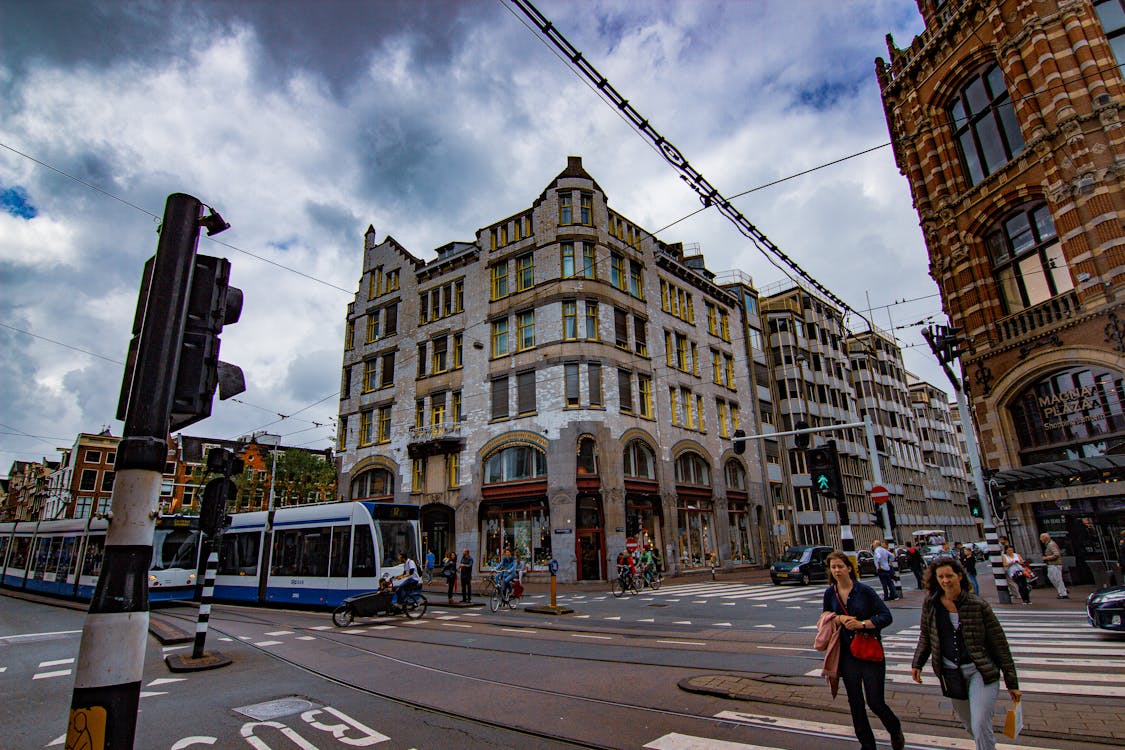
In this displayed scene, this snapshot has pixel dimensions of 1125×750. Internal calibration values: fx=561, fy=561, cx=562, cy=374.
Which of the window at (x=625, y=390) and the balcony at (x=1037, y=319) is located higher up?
the window at (x=625, y=390)

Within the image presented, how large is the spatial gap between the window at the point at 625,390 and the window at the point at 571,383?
2528 mm

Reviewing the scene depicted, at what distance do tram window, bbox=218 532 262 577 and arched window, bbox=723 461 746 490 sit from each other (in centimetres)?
2636

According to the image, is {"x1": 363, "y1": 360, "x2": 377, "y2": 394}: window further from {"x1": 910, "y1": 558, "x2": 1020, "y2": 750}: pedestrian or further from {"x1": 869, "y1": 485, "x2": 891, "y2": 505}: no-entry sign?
{"x1": 910, "y1": 558, "x2": 1020, "y2": 750}: pedestrian

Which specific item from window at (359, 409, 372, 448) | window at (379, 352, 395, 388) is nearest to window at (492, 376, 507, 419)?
window at (379, 352, 395, 388)

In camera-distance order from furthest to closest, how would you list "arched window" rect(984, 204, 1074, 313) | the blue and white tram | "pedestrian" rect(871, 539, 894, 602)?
"arched window" rect(984, 204, 1074, 313) → the blue and white tram → "pedestrian" rect(871, 539, 894, 602)

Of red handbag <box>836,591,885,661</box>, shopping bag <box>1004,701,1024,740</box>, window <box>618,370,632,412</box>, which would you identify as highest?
window <box>618,370,632,412</box>

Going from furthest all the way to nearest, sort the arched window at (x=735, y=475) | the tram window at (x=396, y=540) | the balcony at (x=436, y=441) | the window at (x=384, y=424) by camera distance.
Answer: the window at (x=384, y=424) → the arched window at (x=735, y=475) → the balcony at (x=436, y=441) → the tram window at (x=396, y=540)

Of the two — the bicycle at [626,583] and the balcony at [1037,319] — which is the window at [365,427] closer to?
the bicycle at [626,583]

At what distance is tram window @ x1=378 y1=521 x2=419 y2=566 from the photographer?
17.2 m

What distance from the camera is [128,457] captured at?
289 centimetres

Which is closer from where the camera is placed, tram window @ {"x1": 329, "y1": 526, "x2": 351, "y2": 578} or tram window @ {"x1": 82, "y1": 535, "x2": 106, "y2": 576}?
tram window @ {"x1": 329, "y1": 526, "x2": 351, "y2": 578}

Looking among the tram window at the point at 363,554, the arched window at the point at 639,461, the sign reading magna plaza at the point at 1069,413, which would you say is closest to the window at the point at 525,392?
the arched window at the point at 639,461

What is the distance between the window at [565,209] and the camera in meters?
31.1

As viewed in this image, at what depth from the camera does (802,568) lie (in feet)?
80.4
